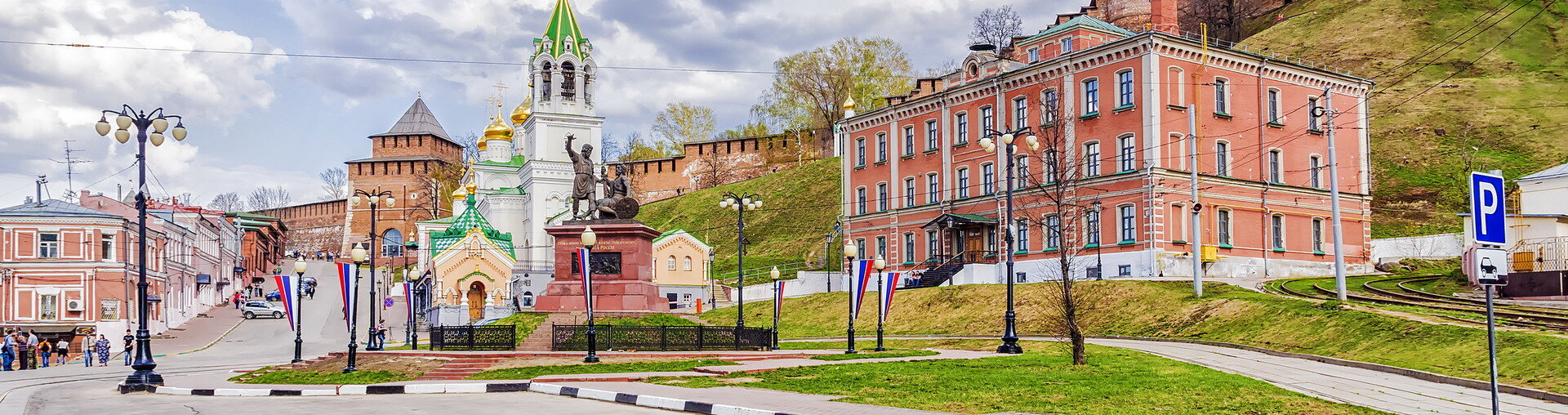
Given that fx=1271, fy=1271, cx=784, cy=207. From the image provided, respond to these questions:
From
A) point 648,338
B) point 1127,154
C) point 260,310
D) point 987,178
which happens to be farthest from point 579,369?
point 260,310

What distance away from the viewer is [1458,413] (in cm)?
1619

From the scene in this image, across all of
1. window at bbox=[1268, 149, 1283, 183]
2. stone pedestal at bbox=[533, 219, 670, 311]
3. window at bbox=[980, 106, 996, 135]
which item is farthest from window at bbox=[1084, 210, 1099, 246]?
stone pedestal at bbox=[533, 219, 670, 311]

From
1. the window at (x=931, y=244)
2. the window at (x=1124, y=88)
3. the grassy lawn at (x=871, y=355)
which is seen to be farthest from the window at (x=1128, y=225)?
the grassy lawn at (x=871, y=355)

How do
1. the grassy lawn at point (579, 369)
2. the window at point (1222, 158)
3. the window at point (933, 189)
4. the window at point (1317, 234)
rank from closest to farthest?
the grassy lawn at point (579, 369) → the window at point (1222, 158) → the window at point (1317, 234) → the window at point (933, 189)

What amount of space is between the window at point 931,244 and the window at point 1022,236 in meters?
4.69

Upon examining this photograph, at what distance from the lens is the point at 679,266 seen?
71.6m

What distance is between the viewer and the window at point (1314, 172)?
52.1m

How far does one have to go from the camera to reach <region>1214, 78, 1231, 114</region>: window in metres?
49.2

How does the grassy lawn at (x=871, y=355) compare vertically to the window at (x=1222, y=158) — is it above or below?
below

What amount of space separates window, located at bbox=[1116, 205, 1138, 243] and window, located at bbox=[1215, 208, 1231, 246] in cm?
321

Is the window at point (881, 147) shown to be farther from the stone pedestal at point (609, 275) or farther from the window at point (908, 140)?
the stone pedestal at point (609, 275)

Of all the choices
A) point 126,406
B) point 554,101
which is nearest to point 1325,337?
point 126,406

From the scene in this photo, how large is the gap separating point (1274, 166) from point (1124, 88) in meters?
7.67

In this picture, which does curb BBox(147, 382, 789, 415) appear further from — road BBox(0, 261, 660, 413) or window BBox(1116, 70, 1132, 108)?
window BBox(1116, 70, 1132, 108)
